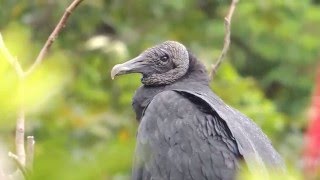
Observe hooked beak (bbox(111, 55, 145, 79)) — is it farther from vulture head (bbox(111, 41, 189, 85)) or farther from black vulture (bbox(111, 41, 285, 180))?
black vulture (bbox(111, 41, 285, 180))

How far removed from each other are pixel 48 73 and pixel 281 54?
715cm

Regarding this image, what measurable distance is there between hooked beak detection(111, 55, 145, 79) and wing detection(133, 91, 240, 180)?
44 cm

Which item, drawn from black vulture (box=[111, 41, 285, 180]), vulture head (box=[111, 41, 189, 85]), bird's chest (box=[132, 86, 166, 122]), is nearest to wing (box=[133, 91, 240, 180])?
black vulture (box=[111, 41, 285, 180])

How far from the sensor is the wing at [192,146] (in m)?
2.82

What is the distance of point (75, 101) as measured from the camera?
5.37m

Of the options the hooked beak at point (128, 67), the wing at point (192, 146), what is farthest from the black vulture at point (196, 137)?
the hooked beak at point (128, 67)

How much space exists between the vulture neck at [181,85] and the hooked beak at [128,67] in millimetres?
89

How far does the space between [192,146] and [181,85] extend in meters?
0.63

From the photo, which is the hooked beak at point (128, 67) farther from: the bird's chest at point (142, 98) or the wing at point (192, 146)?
the wing at point (192, 146)

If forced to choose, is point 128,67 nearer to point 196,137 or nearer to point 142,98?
point 142,98

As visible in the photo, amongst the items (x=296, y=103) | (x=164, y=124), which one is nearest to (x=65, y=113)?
(x=164, y=124)

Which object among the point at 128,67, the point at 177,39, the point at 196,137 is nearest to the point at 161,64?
the point at 128,67

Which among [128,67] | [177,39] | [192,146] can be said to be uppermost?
[128,67]

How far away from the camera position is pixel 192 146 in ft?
9.50
